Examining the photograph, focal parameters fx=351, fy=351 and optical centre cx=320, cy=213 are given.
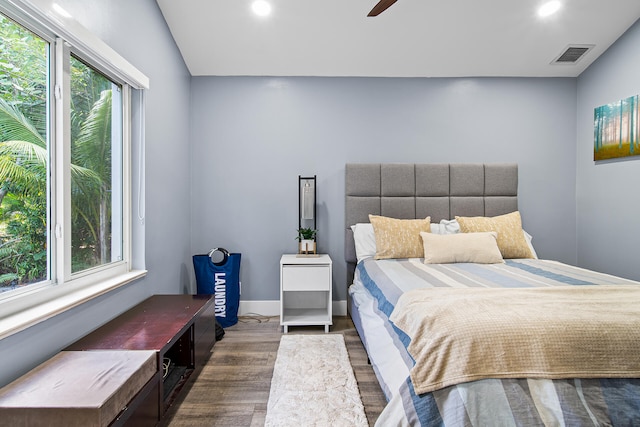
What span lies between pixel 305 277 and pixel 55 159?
2.03m

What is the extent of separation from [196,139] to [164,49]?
3.02 feet

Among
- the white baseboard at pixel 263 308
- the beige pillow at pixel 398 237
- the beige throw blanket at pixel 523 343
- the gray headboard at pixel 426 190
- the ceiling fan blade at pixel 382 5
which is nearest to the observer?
the beige throw blanket at pixel 523 343

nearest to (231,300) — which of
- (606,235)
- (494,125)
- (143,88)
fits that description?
(143,88)

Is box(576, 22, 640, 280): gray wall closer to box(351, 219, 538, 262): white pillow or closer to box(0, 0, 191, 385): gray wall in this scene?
box(351, 219, 538, 262): white pillow

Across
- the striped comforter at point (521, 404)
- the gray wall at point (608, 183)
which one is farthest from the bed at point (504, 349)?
the gray wall at point (608, 183)

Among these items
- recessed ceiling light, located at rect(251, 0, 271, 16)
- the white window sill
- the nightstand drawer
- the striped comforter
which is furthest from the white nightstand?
recessed ceiling light, located at rect(251, 0, 271, 16)

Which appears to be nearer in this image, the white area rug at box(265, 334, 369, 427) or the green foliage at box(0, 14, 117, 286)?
the green foliage at box(0, 14, 117, 286)

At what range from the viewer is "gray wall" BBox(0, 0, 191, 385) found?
160 cm

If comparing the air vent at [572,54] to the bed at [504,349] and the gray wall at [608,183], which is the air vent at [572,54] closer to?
the gray wall at [608,183]

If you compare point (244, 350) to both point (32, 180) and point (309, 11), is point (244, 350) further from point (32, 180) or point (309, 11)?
point (309, 11)

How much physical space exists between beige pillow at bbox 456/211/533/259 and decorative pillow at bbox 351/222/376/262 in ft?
2.76

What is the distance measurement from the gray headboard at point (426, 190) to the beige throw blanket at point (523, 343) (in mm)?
2096

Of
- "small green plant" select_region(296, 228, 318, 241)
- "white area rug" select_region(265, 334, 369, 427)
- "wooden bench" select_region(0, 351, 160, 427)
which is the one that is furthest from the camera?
"small green plant" select_region(296, 228, 318, 241)

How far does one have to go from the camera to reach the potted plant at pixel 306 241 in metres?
3.40
